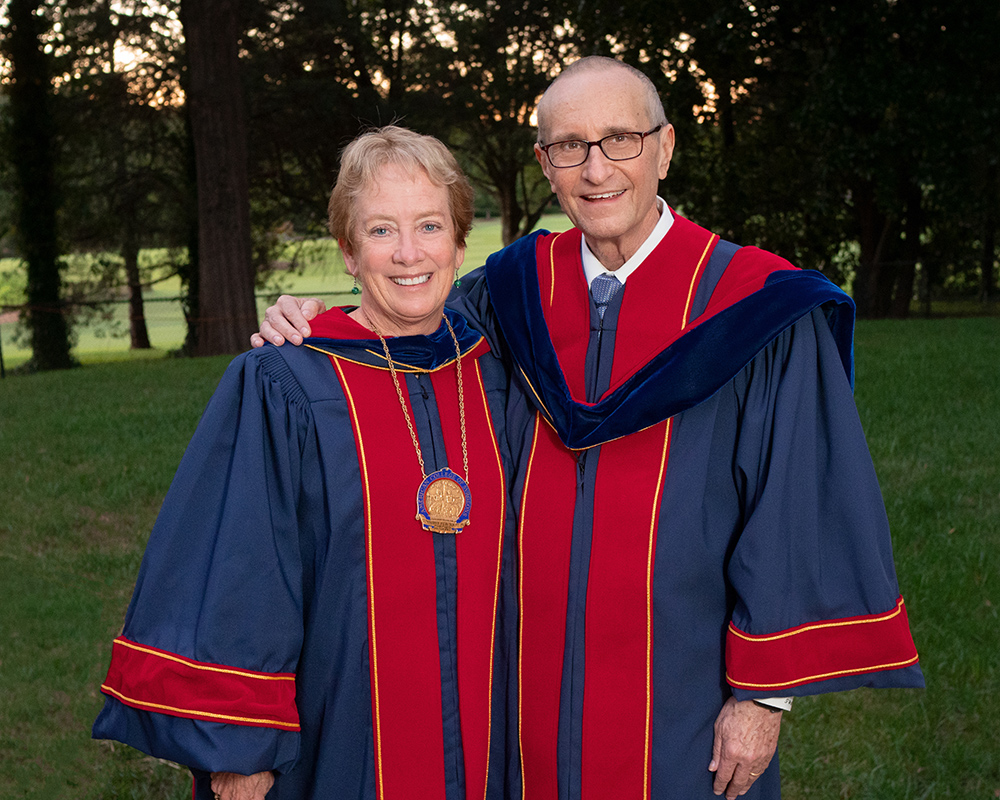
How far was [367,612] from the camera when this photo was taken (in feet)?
Answer: 7.01

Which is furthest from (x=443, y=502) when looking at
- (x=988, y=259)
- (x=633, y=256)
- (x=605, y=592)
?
(x=988, y=259)

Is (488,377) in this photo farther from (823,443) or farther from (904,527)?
(904,527)

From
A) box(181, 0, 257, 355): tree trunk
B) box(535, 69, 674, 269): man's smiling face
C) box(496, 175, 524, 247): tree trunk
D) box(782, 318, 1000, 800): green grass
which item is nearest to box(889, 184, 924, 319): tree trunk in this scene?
box(782, 318, 1000, 800): green grass

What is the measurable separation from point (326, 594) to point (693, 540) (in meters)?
0.83

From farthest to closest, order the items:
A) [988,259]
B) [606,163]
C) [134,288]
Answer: [134,288]
[988,259]
[606,163]

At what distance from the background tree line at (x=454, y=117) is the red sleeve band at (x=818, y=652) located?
1016 cm

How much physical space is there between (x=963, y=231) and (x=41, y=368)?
16.9 metres

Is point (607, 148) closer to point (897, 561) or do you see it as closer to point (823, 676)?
point (823, 676)

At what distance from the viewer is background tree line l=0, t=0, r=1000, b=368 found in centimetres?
1248

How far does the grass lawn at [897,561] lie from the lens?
360 centimetres

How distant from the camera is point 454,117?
62.6 ft

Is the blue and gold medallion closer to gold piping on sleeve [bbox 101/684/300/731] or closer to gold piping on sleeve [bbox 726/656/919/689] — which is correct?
gold piping on sleeve [bbox 101/684/300/731]

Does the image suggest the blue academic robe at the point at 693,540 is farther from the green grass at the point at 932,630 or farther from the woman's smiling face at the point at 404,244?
the green grass at the point at 932,630

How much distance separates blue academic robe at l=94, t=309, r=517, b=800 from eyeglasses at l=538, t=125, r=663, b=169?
0.60 meters
